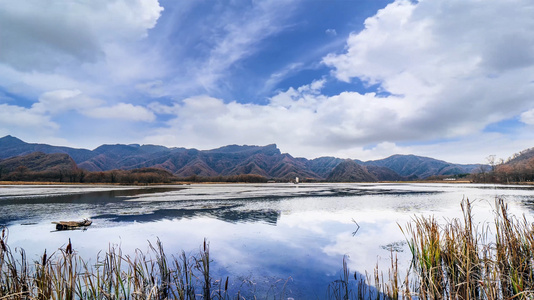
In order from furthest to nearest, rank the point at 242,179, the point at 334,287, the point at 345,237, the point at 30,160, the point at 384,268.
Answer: the point at 30,160
the point at 242,179
the point at 345,237
the point at 384,268
the point at 334,287

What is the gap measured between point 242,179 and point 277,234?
158915mm

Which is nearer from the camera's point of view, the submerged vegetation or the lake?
the submerged vegetation

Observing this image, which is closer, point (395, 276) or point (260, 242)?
point (395, 276)

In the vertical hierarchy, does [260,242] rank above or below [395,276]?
below

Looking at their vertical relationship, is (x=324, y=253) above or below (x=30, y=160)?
below

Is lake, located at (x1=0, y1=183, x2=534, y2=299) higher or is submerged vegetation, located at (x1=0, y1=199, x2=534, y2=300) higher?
submerged vegetation, located at (x1=0, y1=199, x2=534, y2=300)

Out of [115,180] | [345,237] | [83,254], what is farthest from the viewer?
[115,180]

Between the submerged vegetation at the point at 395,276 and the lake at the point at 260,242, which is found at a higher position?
the submerged vegetation at the point at 395,276

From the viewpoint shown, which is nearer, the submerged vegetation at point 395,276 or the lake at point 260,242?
the submerged vegetation at point 395,276

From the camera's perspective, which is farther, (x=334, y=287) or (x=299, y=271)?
(x=299, y=271)

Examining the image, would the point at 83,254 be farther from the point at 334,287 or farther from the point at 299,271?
the point at 334,287

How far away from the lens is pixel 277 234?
48.5 feet

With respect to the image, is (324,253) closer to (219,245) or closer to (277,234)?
(277,234)

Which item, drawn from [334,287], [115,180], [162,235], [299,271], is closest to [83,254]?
[162,235]
